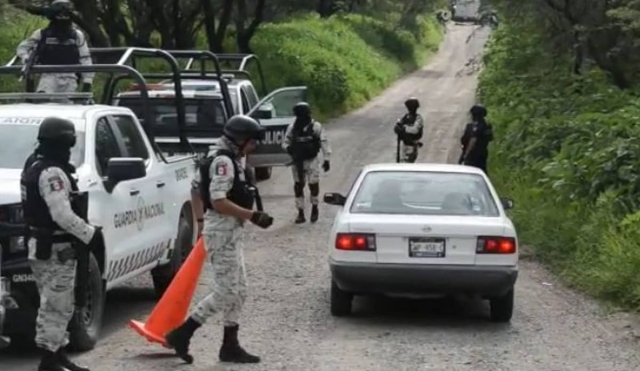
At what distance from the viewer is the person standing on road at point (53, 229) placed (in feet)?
27.6

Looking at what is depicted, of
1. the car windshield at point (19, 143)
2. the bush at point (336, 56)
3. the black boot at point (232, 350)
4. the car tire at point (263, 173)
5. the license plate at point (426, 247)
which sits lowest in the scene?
the bush at point (336, 56)

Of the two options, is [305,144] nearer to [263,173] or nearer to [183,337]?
[263,173]

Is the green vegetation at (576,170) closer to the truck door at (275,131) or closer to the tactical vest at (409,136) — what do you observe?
the tactical vest at (409,136)

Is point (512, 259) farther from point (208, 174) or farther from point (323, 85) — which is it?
point (323, 85)

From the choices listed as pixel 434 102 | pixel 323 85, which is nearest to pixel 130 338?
A: pixel 323 85

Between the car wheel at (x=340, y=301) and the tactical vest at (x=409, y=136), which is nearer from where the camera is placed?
the car wheel at (x=340, y=301)

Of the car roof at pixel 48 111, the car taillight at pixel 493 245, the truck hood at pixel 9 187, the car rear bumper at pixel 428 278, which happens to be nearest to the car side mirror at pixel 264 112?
the car roof at pixel 48 111

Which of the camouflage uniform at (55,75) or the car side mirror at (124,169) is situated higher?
the camouflage uniform at (55,75)

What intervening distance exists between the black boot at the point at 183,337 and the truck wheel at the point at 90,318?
28.0 inches

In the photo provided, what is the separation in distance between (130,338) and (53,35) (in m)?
4.16

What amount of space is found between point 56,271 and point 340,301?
3.45 m

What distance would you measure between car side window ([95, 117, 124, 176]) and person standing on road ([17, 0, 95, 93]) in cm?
229

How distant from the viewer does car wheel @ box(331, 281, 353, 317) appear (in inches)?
445

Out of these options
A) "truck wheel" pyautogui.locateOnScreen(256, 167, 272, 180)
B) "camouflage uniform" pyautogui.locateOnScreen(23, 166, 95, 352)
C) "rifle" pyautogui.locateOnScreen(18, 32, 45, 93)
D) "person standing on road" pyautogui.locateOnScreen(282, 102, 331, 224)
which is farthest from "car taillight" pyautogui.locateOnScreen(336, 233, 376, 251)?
"truck wheel" pyautogui.locateOnScreen(256, 167, 272, 180)
